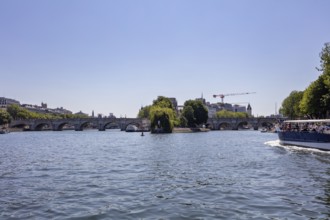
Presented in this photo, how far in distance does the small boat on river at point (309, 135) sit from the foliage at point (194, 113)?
269 feet

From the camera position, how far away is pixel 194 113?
148m

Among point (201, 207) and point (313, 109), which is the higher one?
point (313, 109)

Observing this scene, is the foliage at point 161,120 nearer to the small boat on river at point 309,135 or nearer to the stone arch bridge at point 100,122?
the small boat on river at point 309,135

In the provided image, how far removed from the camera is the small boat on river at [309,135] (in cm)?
4591

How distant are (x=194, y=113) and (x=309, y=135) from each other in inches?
3882

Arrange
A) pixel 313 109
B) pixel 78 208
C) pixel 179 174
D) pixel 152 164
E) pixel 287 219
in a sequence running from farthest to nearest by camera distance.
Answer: pixel 313 109, pixel 152 164, pixel 179 174, pixel 78 208, pixel 287 219

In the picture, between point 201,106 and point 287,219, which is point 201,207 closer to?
point 287,219

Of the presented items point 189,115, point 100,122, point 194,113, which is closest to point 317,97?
point 189,115

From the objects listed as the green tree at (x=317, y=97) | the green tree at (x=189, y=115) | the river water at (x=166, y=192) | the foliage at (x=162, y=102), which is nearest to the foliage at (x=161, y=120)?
the foliage at (x=162, y=102)

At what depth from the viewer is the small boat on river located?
151ft

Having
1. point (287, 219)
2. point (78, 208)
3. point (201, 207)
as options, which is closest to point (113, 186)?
point (78, 208)

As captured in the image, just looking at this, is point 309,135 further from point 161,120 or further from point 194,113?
point 194,113

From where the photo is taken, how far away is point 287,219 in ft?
44.3

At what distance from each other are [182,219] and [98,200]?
462 centimetres
